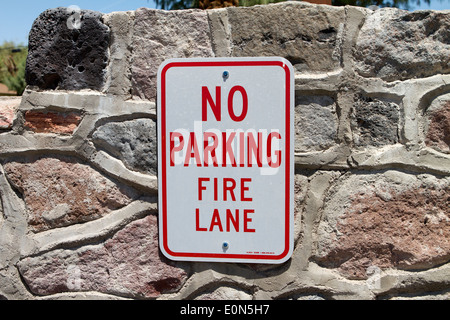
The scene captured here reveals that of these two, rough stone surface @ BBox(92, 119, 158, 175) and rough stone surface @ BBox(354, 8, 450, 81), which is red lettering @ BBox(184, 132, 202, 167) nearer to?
rough stone surface @ BBox(92, 119, 158, 175)

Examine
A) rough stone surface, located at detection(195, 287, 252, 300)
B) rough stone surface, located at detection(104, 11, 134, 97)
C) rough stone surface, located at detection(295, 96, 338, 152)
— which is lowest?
rough stone surface, located at detection(195, 287, 252, 300)

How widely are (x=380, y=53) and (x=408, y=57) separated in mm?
74

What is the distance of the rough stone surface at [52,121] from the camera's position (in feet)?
3.96

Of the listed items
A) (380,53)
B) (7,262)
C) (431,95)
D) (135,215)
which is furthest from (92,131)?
(431,95)

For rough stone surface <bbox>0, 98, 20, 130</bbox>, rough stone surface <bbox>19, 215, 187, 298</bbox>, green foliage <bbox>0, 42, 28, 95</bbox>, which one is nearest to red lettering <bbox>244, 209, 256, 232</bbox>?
rough stone surface <bbox>19, 215, 187, 298</bbox>

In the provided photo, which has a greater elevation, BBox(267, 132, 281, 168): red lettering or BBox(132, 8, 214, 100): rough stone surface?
BBox(132, 8, 214, 100): rough stone surface

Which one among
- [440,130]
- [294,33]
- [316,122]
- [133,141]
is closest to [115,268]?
[133,141]

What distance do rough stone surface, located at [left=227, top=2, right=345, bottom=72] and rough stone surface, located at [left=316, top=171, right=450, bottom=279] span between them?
34 cm

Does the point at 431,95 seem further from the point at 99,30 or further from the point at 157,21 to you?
the point at 99,30

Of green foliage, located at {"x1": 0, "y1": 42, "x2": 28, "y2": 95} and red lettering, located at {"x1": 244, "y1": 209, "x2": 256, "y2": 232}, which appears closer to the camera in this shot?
red lettering, located at {"x1": 244, "y1": 209, "x2": 256, "y2": 232}

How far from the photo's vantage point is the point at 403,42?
110cm

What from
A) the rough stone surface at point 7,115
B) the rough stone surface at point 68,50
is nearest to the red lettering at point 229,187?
the rough stone surface at point 68,50

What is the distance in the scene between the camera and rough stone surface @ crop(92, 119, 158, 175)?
1185mm
